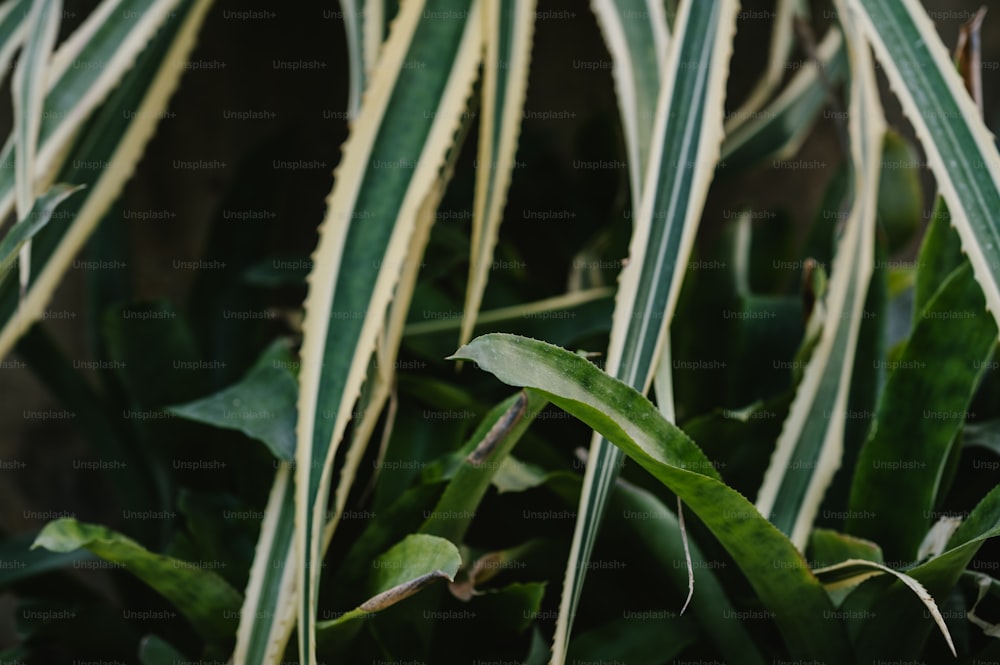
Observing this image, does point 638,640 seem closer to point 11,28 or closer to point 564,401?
point 564,401

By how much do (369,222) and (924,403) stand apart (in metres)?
0.33

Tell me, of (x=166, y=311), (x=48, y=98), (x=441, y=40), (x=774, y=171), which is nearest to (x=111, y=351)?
(x=166, y=311)

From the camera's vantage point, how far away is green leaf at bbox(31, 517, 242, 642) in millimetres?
451

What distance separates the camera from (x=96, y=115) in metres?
0.60

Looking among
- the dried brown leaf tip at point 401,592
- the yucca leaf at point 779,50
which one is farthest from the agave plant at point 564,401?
the yucca leaf at point 779,50

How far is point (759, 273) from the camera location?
0.80 meters

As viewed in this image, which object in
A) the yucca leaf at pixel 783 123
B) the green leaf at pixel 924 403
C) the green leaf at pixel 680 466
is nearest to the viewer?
the green leaf at pixel 680 466

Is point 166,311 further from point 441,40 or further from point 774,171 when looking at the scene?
point 774,171

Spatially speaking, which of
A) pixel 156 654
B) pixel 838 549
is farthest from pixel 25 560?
pixel 838 549

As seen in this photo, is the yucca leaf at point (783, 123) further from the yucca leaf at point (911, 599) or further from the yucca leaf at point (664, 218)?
the yucca leaf at point (911, 599)

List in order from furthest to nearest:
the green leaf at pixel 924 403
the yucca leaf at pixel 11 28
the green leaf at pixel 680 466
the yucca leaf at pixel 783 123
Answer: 1. the yucca leaf at pixel 783 123
2. the yucca leaf at pixel 11 28
3. the green leaf at pixel 924 403
4. the green leaf at pixel 680 466

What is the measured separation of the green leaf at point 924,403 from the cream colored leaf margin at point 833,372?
26 millimetres

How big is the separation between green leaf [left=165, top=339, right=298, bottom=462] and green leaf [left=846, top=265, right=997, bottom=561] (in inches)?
12.9

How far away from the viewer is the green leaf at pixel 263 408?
0.50m
